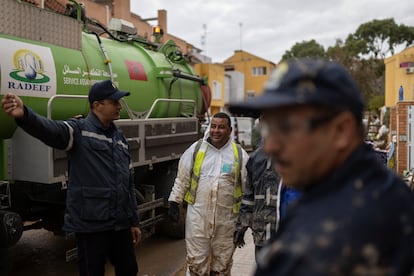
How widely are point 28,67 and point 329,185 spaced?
3425mm

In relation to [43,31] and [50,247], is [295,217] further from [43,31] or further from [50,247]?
[50,247]

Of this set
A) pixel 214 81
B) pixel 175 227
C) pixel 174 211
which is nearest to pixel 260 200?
pixel 174 211

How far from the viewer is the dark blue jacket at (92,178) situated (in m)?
3.21

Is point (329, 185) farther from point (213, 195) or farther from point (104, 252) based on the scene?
point (213, 195)

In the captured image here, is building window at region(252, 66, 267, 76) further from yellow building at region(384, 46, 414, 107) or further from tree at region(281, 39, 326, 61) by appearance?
yellow building at region(384, 46, 414, 107)

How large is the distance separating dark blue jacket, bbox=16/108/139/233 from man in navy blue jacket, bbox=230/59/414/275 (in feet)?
7.28

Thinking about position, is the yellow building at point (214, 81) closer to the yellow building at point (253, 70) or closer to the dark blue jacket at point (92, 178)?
the yellow building at point (253, 70)

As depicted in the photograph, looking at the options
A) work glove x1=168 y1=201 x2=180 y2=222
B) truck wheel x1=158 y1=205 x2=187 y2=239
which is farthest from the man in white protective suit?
truck wheel x1=158 y1=205 x2=187 y2=239

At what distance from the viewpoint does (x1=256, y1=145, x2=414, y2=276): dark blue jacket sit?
100cm

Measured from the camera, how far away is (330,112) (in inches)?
44.1

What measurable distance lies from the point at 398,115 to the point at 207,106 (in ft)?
13.9

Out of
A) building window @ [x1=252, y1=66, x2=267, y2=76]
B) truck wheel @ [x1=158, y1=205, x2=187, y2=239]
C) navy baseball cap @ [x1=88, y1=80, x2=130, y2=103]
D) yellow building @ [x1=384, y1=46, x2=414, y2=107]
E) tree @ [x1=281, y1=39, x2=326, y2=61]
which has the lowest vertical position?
truck wheel @ [x1=158, y1=205, x2=187, y2=239]

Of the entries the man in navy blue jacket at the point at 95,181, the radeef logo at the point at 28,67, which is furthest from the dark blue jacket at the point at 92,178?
the radeef logo at the point at 28,67

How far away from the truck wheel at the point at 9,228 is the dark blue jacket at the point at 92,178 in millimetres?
782
